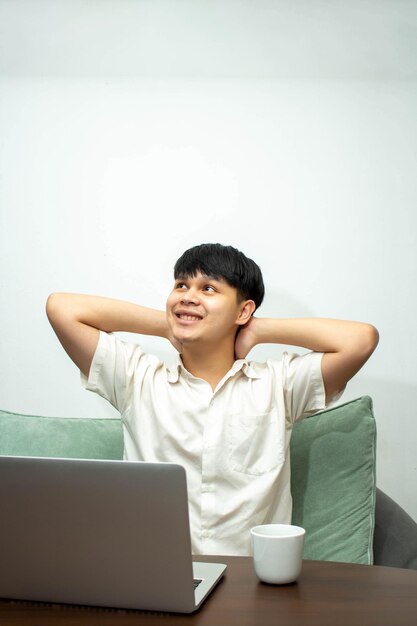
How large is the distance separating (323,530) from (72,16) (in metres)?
1.78

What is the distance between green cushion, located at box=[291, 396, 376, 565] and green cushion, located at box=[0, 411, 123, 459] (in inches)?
18.9

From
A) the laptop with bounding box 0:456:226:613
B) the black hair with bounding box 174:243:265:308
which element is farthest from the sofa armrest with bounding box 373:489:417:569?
the laptop with bounding box 0:456:226:613

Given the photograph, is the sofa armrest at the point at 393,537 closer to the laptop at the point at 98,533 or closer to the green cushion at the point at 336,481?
the green cushion at the point at 336,481

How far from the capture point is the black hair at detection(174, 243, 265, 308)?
1.80 m

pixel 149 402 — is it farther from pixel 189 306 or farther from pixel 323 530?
pixel 323 530

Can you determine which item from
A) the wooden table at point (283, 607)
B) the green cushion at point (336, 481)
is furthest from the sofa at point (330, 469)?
the wooden table at point (283, 607)

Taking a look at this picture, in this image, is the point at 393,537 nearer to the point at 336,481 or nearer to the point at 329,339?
the point at 336,481

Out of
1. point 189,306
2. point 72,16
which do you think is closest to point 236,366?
point 189,306

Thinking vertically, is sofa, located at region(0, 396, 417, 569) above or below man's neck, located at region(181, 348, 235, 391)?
below

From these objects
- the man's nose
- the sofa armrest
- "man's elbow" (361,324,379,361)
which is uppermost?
the man's nose

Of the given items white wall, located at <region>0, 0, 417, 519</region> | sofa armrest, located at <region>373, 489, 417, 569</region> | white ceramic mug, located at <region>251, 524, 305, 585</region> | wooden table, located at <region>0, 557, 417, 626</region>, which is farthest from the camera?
white wall, located at <region>0, 0, 417, 519</region>

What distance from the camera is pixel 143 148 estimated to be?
2.32m

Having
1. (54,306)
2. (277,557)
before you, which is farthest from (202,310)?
(277,557)

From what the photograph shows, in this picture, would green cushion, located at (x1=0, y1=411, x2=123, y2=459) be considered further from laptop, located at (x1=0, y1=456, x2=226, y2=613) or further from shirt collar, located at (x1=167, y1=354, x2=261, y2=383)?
laptop, located at (x1=0, y1=456, x2=226, y2=613)
